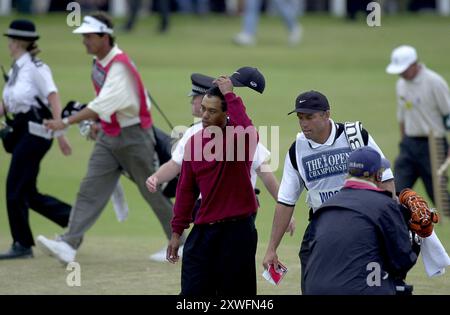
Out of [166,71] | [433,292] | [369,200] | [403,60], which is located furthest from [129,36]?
[369,200]

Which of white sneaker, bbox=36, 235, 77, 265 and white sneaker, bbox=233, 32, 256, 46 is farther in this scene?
white sneaker, bbox=233, 32, 256, 46

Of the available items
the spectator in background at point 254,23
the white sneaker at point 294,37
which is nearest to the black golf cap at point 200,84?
the spectator in background at point 254,23

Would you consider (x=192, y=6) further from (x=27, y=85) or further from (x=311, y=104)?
(x=311, y=104)

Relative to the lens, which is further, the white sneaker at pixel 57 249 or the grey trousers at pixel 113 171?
the grey trousers at pixel 113 171

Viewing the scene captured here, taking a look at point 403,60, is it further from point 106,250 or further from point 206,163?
point 206,163

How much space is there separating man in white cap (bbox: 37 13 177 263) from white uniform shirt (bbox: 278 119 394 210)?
2.94m

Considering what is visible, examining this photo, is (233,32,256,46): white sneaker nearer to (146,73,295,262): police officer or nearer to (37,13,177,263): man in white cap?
(37,13,177,263): man in white cap

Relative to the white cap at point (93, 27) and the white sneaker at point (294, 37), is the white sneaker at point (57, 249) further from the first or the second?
the white sneaker at point (294, 37)

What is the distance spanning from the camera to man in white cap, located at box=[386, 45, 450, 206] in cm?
1237

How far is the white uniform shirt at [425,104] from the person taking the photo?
1245 cm

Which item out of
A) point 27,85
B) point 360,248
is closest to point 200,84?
point 27,85

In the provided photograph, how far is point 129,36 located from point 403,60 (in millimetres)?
13888

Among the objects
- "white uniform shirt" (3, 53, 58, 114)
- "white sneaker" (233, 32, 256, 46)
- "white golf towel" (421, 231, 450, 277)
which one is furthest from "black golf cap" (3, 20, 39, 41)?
"white sneaker" (233, 32, 256, 46)

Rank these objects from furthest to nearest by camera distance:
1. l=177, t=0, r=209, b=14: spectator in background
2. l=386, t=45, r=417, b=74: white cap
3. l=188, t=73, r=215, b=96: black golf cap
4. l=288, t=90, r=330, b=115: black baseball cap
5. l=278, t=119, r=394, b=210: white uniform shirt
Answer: l=177, t=0, r=209, b=14: spectator in background → l=386, t=45, r=417, b=74: white cap → l=188, t=73, r=215, b=96: black golf cap → l=278, t=119, r=394, b=210: white uniform shirt → l=288, t=90, r=330, b=115: black baseball cap
